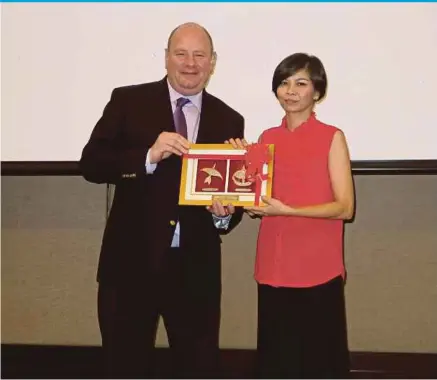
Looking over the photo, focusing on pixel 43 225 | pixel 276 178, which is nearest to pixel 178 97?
pixel 276 178

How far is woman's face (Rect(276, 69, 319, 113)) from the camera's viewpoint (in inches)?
61.8

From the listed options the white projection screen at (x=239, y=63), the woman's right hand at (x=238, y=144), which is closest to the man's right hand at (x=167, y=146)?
the woman's right hand at (x=238, y=144)

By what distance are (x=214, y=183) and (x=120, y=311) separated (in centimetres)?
48

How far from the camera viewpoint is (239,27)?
205cm

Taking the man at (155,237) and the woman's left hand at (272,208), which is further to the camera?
the man at (155,237)

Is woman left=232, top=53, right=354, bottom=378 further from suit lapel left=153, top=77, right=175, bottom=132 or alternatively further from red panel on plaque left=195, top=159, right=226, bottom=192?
suit lapel left=153, top=77, right=175, bottom=132

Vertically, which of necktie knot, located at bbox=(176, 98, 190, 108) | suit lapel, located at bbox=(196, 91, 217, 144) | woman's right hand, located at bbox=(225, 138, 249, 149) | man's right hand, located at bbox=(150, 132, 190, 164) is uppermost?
necktie knot, located at bbox=(176, 98, 190, 108)

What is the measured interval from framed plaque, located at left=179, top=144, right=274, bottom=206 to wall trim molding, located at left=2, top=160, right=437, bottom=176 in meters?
0.61

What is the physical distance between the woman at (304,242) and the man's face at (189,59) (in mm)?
232

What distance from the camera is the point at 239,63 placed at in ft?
6.77

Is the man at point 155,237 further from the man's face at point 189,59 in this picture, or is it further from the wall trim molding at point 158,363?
the wall trim molding at point 158,363

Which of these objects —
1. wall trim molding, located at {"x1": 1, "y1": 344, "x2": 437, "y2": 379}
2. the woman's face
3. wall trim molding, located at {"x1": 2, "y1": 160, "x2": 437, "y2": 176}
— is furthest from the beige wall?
the woman's face

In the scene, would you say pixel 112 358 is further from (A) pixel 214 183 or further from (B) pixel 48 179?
(B) pixel 48 179

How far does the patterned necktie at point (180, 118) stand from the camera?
1.68m
